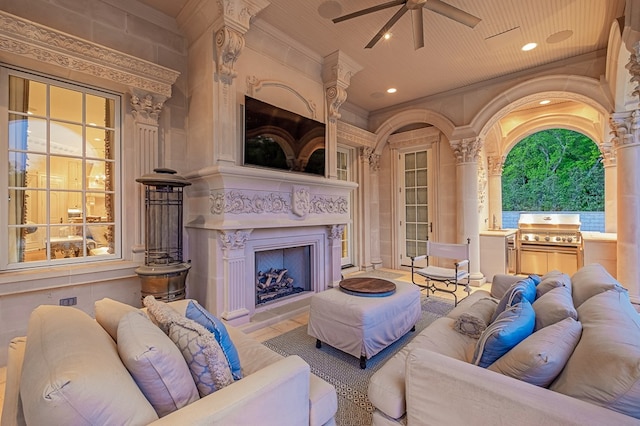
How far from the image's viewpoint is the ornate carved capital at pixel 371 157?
564 centimetres

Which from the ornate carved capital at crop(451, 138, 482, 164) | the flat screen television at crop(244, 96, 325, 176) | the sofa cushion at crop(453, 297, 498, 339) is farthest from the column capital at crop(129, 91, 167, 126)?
the ornate carved capital at crop(451, 138, 482, 164)

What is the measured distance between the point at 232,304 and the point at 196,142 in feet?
5.91

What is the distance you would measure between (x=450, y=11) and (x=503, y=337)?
8.79 feet

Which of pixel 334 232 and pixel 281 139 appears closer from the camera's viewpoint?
pixel 281 139

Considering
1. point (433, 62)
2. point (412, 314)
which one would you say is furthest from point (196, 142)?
point (433, 62)

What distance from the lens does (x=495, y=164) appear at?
5926 millimetres

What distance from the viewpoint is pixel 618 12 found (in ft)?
9.44

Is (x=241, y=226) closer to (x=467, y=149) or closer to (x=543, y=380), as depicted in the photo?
(x=543, y=380)

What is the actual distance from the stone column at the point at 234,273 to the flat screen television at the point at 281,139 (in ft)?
2.78

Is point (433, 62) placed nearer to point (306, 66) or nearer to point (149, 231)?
point (306, 66)

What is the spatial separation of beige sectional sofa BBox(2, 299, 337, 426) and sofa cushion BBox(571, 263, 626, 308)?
Answer: 62.7 inches

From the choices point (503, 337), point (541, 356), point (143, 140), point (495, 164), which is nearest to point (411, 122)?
point (495, 164)

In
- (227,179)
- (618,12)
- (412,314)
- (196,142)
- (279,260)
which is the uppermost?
(618,12)

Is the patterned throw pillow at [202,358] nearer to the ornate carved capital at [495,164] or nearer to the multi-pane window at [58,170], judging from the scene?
the multi-pane window at [58,170]
